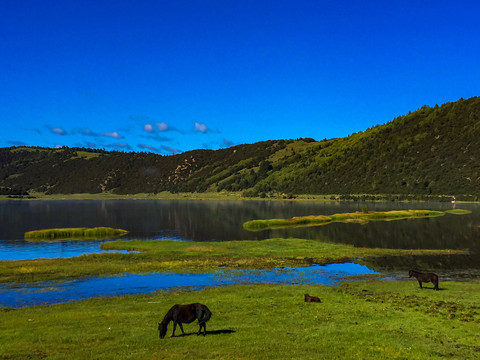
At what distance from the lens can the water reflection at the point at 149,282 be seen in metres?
39.0

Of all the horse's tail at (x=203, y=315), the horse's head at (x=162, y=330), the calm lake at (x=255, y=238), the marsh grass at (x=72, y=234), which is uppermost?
the marsh grass at (x=72, y=234)

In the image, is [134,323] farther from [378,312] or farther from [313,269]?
[313,269]

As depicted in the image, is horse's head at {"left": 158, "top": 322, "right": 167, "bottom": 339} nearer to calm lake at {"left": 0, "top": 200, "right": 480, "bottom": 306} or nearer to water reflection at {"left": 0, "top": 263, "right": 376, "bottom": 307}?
water reflection at {"left": 0, "top": 263, "right": 376, "bottom": 307}

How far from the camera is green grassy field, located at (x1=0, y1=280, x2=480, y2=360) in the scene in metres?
20.3

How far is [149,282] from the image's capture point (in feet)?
151

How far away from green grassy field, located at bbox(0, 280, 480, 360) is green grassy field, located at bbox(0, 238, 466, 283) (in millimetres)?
16796

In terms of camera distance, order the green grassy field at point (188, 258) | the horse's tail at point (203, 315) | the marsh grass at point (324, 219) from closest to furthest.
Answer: the horse's tail at point (203, 315) → the green grassy field at point (188, 258) → the marsh grass at point (324, 219)

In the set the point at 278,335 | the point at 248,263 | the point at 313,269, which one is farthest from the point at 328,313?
the point at 248,263

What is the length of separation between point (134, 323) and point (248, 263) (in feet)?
105

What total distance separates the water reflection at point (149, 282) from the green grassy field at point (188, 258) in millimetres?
3461

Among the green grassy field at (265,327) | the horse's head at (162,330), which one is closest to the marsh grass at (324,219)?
the green grassy field at (265,327)

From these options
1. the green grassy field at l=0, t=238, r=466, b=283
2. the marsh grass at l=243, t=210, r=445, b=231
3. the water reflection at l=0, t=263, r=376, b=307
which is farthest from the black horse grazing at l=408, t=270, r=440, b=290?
the marsh grass at l=243, t=210, r=445, b=231

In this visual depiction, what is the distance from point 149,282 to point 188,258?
1744cm

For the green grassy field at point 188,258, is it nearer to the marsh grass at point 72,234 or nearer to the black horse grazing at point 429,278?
the black horse grazing at point 429,278
